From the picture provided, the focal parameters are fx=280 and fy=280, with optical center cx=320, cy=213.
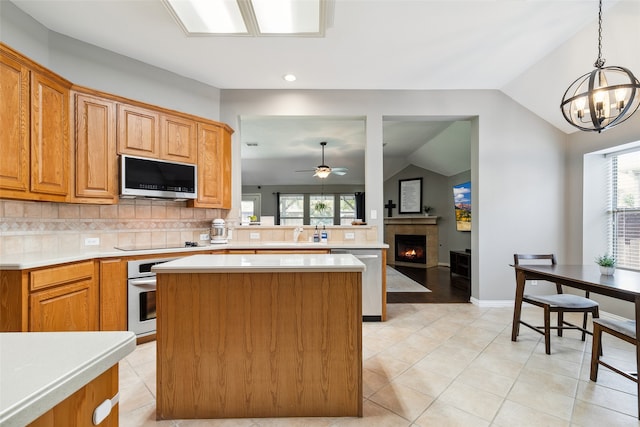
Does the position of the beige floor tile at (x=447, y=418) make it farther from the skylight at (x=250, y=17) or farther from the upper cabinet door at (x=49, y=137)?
the upper cabinet door at (x=49, y=137)

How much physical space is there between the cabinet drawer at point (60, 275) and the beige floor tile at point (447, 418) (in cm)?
258

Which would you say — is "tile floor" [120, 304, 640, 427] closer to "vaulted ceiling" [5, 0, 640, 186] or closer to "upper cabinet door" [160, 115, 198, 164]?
"upper cabinet door" [160, 115, 198, 164]

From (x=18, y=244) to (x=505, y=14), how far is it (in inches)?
176

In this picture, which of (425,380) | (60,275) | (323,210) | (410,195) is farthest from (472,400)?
(323,210)

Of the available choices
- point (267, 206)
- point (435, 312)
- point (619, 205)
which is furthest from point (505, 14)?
point (267, 206)

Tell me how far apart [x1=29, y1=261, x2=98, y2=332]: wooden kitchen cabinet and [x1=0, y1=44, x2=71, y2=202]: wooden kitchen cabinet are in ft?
2.21

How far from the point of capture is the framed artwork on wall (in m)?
6.25

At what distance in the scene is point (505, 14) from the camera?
7.70ft

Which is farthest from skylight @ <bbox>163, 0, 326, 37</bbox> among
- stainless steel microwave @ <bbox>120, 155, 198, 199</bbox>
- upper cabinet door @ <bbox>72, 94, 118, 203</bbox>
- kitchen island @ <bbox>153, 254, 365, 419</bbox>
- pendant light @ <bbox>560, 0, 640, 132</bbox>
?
pendant light @ <bbox>560, 0, 640, 132</bbox>

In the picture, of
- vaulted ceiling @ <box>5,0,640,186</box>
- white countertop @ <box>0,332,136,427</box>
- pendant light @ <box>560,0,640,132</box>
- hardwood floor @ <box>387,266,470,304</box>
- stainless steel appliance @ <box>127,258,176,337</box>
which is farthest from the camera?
hardwood floor @ <box>387,266,470,304</box>

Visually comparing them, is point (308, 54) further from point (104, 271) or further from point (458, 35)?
point (104, 271)

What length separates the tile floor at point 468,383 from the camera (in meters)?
1.60

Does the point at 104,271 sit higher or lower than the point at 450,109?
lower

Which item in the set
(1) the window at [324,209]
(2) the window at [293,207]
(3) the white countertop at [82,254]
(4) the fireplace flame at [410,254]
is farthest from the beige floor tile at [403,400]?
(2) the window at [293,207]
